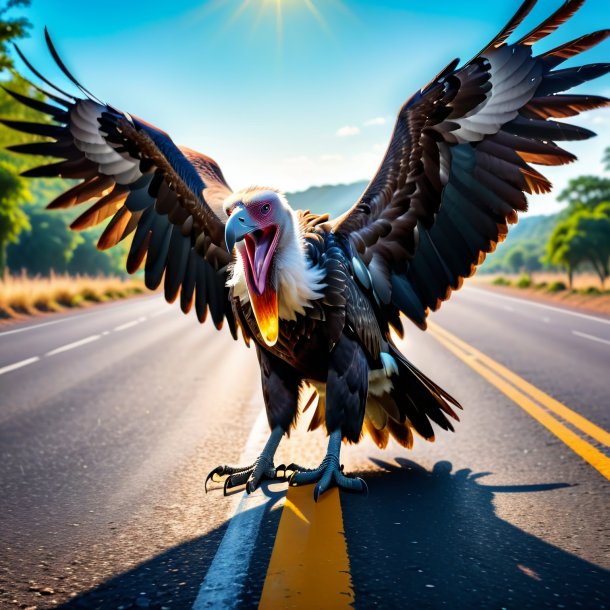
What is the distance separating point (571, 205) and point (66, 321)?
2032 inches

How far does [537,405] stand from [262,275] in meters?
3.53

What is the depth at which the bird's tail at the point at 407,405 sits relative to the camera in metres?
3.75

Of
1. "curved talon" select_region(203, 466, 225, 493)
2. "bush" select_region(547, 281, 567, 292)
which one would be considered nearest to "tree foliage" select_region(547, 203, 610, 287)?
"bush" select_region(547, 281, 567, 292)

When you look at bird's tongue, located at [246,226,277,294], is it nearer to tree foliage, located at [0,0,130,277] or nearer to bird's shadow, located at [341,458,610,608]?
bird's shadow, located at [341,458,610,608]

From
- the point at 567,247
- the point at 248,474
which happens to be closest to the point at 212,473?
the point at 248,474

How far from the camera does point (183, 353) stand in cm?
1016

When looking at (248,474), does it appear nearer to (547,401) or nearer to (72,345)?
(547,401)

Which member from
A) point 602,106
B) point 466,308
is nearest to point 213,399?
point 602,106

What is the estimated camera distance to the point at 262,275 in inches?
126

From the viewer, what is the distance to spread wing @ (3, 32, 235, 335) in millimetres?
4078

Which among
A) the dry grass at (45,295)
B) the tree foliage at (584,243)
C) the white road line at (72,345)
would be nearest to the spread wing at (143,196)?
the white road line at (72,345)

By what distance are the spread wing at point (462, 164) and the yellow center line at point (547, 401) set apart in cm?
161

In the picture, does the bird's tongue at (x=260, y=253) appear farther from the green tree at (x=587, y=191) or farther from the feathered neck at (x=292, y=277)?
the green tree at (x=587, y=191)

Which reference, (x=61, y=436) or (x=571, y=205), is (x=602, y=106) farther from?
(x=571, y=205)
